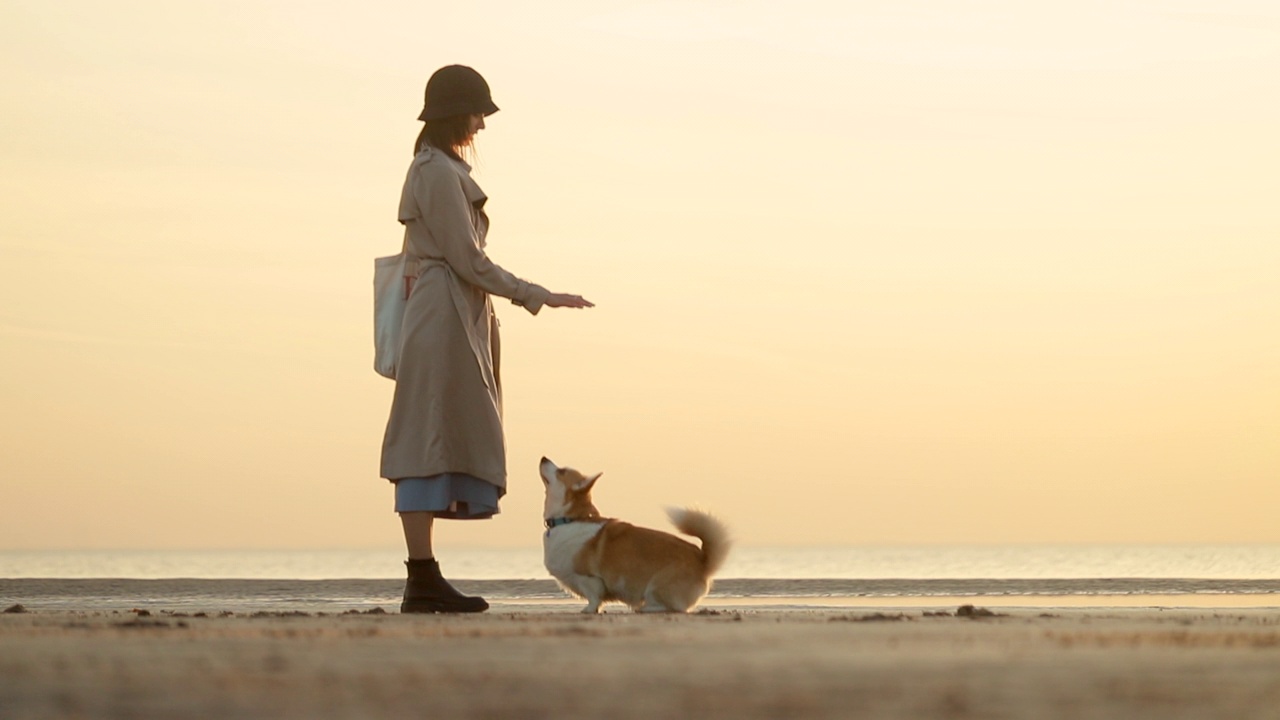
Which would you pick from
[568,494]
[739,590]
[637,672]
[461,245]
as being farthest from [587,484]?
[739,590]


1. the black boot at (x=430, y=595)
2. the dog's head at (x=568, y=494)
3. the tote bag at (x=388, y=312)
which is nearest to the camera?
the black boot at (x=430, y=595)

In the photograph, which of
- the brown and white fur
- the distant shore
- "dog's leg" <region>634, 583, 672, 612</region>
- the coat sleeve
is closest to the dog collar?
the brown and white fur

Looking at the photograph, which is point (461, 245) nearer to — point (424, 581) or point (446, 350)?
point (446, 350)

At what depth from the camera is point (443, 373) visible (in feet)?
22.9

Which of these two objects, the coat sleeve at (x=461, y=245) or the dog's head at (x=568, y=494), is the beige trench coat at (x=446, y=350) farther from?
the dog's head at (x=568, y=494)

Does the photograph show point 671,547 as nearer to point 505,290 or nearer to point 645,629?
point 505,290

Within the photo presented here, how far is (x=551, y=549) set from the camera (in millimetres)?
7527

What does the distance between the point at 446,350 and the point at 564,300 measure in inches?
22.2

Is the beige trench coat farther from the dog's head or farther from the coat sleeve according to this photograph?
the dog's head

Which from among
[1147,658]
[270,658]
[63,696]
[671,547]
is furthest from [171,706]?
[671,547]

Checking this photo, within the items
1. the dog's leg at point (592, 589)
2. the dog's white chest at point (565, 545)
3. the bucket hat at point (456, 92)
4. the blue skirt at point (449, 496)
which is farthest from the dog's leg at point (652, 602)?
the bucket hat at point (456, 92)

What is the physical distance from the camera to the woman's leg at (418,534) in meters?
6.80

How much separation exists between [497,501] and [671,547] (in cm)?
91

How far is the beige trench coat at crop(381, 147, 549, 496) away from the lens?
272 inches
